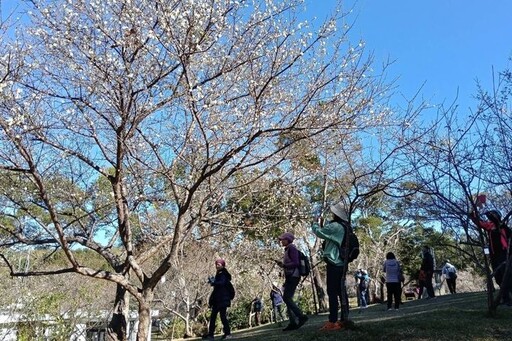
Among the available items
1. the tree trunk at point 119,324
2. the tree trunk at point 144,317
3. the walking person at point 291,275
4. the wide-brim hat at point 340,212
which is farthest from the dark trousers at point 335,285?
the tree trunk at point 119,324

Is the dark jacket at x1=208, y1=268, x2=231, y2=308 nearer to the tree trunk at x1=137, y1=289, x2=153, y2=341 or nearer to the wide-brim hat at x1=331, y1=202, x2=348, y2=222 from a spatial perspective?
the tree trunk at x1=137, y1=289, x2=153, y2=341

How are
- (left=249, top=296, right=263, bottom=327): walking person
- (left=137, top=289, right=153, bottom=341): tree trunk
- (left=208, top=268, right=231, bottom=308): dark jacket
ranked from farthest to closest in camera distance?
1. (left=249, top=296, right=263, bottom=327): walking person
2. (left=208, top=268, right=231, bottom=308): dark jacket
3. (left=137, top=289, right=153, bottom=341): tree trunk

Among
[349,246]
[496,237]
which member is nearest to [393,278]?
[496,237]

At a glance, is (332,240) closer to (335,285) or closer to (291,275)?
(335,285)

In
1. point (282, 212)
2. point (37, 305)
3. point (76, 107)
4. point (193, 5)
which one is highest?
point (193, 5)

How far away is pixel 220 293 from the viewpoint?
26.2 feet

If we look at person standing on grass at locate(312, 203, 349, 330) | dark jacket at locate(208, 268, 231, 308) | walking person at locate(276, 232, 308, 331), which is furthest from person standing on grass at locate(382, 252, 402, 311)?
person standing on grass at locate(312, 203, 349, 330)

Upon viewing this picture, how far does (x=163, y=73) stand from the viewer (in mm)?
7355

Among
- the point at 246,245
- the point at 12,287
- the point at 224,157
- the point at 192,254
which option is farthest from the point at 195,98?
the point at 192,254

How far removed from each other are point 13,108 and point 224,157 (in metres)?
2.98

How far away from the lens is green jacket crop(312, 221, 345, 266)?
614cm

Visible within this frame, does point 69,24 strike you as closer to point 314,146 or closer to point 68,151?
point 68,151

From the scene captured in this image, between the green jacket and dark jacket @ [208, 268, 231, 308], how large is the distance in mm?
2394

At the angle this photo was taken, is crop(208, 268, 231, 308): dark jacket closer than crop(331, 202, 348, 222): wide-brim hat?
No
